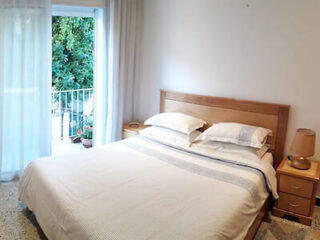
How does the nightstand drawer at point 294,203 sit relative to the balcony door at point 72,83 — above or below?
below

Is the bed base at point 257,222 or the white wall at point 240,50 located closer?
the bed base at point 257,222

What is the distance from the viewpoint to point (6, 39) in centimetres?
319

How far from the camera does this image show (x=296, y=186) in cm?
282

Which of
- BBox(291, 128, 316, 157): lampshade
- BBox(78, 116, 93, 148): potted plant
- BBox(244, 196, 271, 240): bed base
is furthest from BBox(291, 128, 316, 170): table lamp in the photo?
BBox(78, 116, 93, 148): potted plant

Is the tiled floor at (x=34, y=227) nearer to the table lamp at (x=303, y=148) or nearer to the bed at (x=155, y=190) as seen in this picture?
the bed at (x=155, y=190)

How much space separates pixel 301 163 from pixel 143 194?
64.0 inches

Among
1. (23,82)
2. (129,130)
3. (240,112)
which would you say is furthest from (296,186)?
(23,82)

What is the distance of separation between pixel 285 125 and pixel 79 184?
2.15 meters

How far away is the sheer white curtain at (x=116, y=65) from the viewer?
3926mm

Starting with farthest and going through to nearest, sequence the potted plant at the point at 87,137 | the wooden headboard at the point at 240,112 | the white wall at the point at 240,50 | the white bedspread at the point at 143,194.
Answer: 1. the potted plant at the point at 87,137
2. the wooden headboard at the point at 240,112
3. the white wall at the point at 240,50
4. the white bedspread at the point at 143,194

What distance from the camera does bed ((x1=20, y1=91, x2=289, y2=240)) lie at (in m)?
1.88

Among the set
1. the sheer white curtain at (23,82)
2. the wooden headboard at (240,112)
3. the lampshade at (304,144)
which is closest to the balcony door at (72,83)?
the sheer white curtain at (23,82)

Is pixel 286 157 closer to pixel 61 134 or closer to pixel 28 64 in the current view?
pixel 28 64

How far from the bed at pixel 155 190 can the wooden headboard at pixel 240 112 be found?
10 mm
